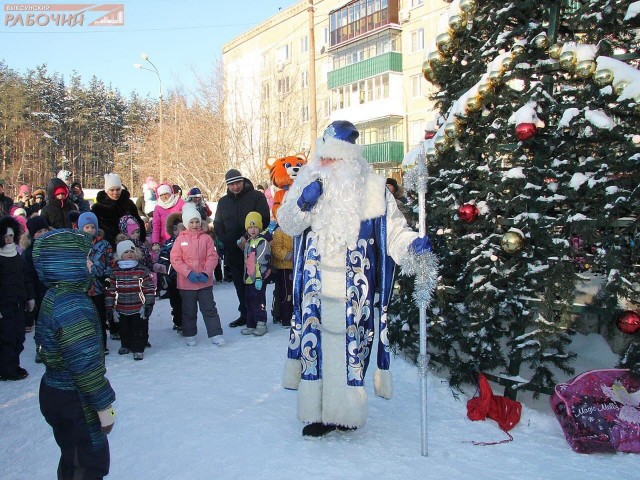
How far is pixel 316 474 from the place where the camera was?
343 cm

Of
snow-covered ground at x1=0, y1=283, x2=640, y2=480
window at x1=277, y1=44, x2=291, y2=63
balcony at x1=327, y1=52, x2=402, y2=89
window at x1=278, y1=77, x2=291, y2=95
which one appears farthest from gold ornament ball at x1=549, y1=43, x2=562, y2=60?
window at x1=277, y1=44, x2=291, y2=63

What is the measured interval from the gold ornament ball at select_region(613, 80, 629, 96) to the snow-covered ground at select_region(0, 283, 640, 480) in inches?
78.5

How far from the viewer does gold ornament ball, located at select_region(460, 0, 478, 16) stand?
4.75 m

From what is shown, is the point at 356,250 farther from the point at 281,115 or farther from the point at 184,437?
the point at 281,115

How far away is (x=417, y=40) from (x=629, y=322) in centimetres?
2672

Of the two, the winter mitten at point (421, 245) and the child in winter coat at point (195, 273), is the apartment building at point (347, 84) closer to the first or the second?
the child in winter coat at point (195, 273)

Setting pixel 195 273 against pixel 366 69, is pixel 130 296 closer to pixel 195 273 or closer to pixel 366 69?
pixel 195 273

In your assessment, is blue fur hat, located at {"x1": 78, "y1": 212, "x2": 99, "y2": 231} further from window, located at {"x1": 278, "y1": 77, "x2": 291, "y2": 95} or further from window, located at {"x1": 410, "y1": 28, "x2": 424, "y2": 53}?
window, located at {"x1": 410, "y1": 28, "x2": 424, "y2": 53}

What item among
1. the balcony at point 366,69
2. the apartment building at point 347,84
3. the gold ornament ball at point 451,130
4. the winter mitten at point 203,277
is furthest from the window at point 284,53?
the gold ornament ball at point 451,130

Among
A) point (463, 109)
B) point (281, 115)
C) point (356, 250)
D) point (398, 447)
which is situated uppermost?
point (281, 115)

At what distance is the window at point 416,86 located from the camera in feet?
92.5

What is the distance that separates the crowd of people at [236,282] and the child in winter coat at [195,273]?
0.01 meters

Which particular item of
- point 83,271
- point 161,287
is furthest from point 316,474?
point 161,287

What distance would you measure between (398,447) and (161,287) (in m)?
5.12
